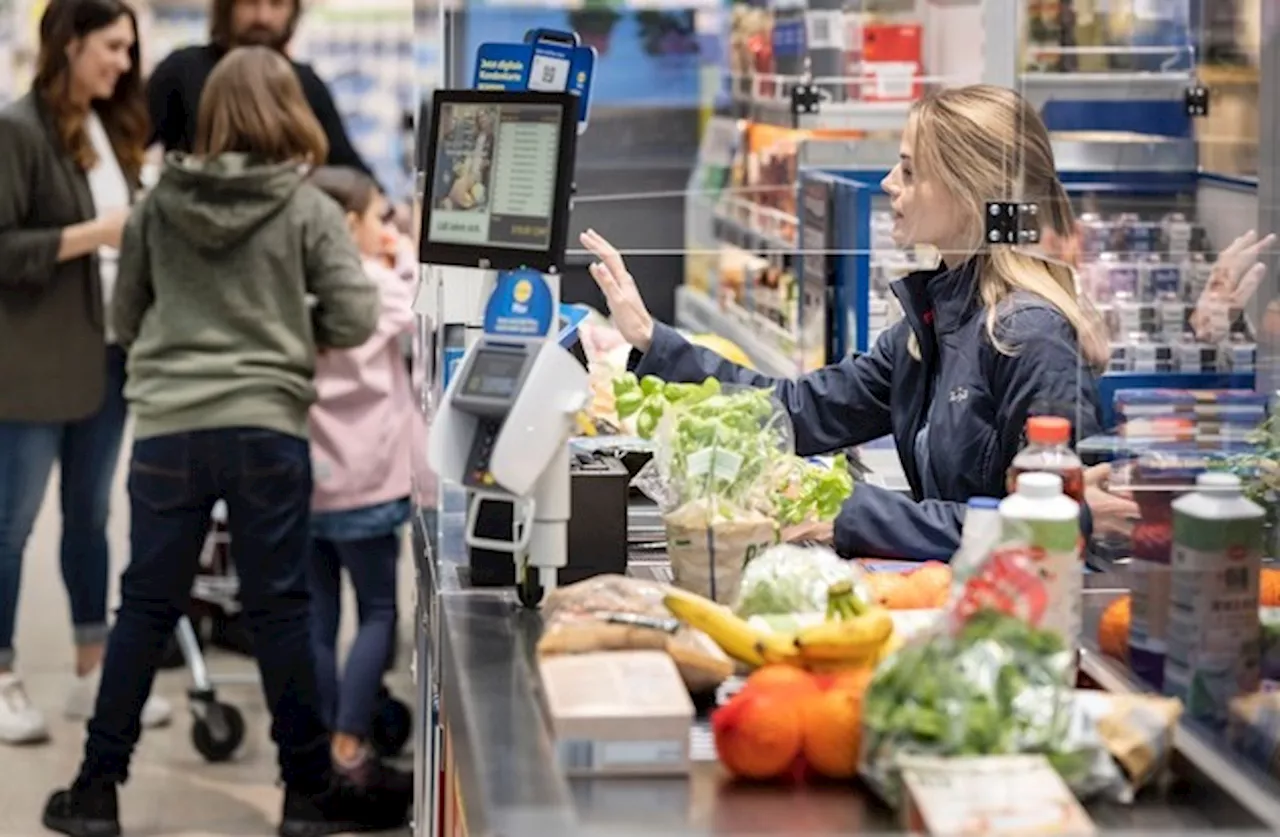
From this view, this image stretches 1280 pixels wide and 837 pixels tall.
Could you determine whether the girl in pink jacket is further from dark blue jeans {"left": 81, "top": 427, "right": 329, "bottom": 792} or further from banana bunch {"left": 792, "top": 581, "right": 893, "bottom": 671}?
banana bunch {"left": 792, "top": 581, "right": 893, "bottom": 671}

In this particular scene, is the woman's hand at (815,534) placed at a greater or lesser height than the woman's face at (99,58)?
lesser

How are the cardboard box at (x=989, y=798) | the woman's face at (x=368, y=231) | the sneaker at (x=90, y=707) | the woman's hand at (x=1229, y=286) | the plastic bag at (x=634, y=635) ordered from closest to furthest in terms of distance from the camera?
the cardboard box at (x=989, y=798)
the plastic bag at (x=634, y=635)
the woman's hand at (x=1229, y=286)
the woman's face at (x=368, y=231)
the sneaker at (x=90, y=707)

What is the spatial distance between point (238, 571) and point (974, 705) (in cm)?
341

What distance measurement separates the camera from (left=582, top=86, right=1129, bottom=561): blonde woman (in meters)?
3.31

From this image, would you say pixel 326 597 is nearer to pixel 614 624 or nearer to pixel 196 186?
pixel 196 186

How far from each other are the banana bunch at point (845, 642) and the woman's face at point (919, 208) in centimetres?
127

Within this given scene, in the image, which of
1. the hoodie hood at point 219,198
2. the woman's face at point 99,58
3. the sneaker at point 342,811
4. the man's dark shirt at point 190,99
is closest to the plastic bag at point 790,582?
the hoodie hood at point 219,198

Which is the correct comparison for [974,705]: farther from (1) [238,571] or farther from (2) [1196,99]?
(1) [238,571]

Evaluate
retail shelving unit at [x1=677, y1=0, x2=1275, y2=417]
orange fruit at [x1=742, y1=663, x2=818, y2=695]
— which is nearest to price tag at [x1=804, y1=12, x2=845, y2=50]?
retail shelving unit at [x1=677, y1=0, x2=1275, y2=417]

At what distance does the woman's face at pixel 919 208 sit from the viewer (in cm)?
364

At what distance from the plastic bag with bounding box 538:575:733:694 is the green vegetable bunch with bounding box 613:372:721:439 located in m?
0.73

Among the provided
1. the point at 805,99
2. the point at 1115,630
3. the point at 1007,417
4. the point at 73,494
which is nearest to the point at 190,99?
the point at 73,494

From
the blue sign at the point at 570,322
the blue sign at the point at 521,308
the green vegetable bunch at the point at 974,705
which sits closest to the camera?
the green vegetable bunch at the point at 974,705

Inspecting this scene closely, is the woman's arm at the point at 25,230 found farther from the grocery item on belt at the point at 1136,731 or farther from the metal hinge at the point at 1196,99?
the grocery item on belt at the point at 1136,731
